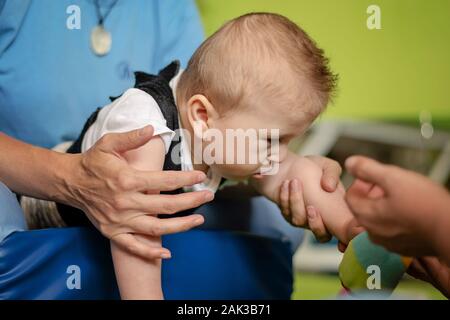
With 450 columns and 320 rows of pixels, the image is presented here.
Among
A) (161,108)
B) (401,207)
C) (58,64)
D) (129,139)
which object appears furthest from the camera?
(58,64)

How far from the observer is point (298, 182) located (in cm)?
78

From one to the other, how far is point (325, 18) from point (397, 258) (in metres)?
0.68

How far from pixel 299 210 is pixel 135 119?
0.79 feet

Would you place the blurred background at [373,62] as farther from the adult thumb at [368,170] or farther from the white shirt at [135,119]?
the adult thumb at [368,170]

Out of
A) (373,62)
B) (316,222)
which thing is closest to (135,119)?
(316,222)

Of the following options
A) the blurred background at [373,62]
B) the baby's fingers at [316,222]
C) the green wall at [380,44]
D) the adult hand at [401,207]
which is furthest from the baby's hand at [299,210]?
the green wall at [380,44]

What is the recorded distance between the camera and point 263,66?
688 mm

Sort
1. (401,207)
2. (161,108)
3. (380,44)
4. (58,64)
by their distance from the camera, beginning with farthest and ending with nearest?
(380,44) < (58,64) < (161,108) < (401,207)

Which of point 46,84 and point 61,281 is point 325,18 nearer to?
point 46,84

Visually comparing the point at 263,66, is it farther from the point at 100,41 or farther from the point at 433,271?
the point at 100,41

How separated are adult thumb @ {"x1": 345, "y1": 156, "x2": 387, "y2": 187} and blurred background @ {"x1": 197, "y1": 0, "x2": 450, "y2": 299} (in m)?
0.61

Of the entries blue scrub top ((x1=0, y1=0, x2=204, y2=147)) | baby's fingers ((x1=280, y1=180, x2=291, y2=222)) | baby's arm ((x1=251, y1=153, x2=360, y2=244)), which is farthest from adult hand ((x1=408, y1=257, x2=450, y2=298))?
blue scrub top ((x1=0, y1=0, x2=204, y2=147))

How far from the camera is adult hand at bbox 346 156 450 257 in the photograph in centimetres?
49
